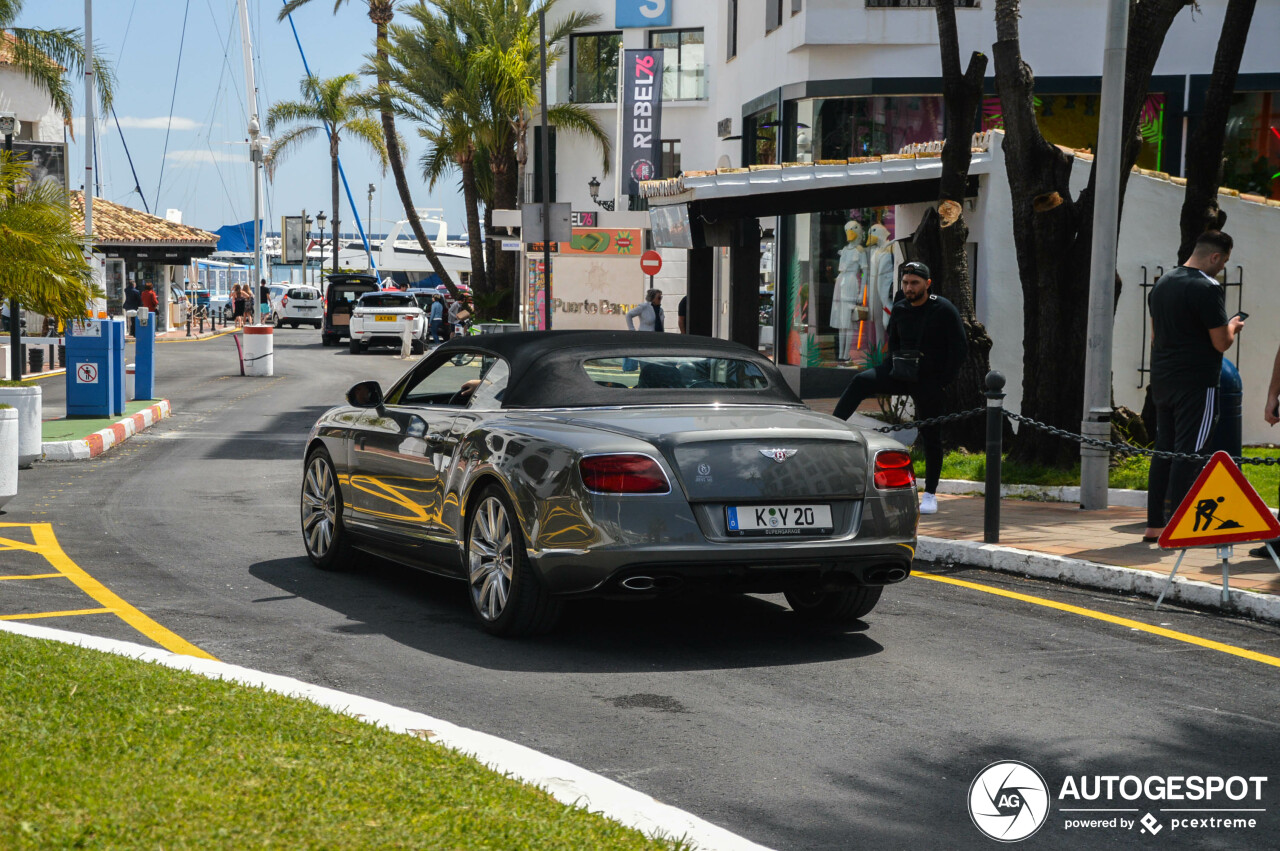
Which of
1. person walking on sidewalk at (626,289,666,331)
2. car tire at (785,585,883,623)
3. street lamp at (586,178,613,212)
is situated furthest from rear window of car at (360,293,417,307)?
car tire at (785,585,883,623)

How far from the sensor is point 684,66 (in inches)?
1853

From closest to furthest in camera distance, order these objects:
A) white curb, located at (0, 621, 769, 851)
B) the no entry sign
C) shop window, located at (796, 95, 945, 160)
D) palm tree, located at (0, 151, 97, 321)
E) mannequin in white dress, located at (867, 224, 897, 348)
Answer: white curb, located at (0, 621, 769, 851) < palm tree, located at (0, 151, 97, 321) < mannequin in white dress, located at (867, 224, 897, 348) < shop window, located at (796, 95, 945, 160) < the no entry sign

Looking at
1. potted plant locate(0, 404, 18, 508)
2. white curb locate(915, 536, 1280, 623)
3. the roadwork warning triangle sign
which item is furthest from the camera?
potted plant locate(0, 404, 18, 508)

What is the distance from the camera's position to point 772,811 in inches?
176

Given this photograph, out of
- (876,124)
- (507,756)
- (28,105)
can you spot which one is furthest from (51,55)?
(507,756)

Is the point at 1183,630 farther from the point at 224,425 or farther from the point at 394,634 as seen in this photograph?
the point at 224,425

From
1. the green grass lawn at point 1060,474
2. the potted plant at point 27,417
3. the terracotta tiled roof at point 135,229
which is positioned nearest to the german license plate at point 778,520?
the green grass lawn at point 1060,474

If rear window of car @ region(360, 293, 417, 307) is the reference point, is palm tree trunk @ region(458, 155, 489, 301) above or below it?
above

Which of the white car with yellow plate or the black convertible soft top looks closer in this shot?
the black convertible soft top

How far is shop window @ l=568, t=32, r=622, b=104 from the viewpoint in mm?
48938

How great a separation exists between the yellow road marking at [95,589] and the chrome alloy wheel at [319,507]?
127cm

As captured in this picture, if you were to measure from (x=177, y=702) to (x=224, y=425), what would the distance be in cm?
1566

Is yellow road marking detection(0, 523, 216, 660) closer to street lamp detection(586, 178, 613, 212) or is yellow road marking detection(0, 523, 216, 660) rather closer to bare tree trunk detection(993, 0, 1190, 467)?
bare tree trunk detection(993, 0, 1190, 467)

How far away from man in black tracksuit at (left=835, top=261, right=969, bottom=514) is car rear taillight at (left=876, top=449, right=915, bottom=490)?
12.4 ft
